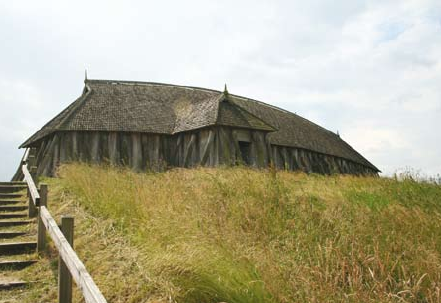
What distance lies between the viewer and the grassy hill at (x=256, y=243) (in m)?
3.27

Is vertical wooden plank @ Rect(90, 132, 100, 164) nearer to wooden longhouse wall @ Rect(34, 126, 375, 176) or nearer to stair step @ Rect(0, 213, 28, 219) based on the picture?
wooden longhouse wall @ Rect(34, 126, 375, 176)

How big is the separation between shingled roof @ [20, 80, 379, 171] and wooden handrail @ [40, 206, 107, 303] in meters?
11.4

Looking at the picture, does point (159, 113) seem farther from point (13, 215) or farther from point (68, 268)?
point (68, 268)

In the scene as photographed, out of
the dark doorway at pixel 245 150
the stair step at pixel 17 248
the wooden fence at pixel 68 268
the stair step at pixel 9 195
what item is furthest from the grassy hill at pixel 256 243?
the dark doorway at pixel 245 150

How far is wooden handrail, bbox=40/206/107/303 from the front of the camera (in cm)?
275

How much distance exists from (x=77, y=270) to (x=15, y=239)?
14.1ft

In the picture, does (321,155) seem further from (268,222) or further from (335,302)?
(335,302)

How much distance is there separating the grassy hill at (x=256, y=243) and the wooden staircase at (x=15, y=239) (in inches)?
31.0

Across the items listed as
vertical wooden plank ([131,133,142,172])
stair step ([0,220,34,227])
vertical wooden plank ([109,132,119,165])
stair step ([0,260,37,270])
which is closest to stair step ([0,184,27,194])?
stair step ([0,220,34,227])

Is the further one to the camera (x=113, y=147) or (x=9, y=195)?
(x=113, y=147)

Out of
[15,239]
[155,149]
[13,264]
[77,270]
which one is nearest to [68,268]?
[77,270]

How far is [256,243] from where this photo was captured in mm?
4410

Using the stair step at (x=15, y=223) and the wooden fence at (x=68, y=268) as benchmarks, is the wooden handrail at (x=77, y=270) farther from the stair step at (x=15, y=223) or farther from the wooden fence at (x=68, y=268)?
the stair step at (x=15, y=223)

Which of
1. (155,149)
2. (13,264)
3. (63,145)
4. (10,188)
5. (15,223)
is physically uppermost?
(63,145)
